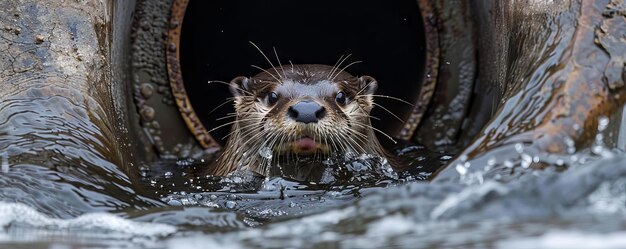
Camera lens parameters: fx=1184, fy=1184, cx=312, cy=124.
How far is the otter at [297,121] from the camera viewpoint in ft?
15.0

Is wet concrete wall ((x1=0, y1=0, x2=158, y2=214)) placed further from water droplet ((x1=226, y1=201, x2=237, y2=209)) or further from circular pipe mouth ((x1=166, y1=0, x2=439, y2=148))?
circular pipe mouth ((x1=166, y1=0, x2=439, y2=148))

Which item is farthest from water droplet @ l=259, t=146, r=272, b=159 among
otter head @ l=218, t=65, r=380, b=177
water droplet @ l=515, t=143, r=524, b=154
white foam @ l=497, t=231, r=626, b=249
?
white foam @ l=497, t=231, r=626, b=249

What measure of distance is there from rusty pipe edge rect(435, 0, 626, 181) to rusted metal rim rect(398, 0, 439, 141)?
2034mm

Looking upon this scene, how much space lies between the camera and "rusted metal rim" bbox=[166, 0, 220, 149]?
5965 millimetres

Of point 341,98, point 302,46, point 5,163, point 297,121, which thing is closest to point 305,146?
point 297,121

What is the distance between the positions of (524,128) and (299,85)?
1667mm

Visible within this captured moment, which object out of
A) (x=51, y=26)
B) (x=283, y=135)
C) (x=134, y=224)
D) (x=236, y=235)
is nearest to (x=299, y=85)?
(x=283, y=135)

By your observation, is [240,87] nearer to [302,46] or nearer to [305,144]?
[305,144]

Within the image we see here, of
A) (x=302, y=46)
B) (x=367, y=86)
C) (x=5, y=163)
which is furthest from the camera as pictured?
(x=302, y=46)

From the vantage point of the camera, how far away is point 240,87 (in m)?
5.20

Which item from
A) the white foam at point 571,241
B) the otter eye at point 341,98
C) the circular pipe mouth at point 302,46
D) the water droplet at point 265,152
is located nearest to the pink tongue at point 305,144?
the water droplet at point 265,152

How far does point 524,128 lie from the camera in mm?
3330

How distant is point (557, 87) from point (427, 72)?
2674mm

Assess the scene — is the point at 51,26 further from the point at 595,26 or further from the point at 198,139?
the point at 595,26
